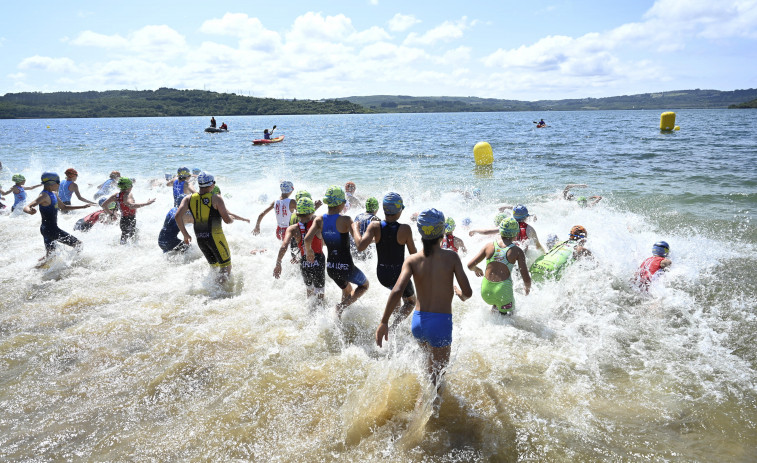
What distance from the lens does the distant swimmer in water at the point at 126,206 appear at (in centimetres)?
905

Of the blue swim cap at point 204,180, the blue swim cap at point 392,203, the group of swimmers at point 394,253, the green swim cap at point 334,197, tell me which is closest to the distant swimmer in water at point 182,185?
the group of swimmers at point 394,253

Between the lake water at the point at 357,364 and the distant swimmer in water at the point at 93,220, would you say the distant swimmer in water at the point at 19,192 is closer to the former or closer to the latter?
the lake water at the point at 357,364

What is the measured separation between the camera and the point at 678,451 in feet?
12.5

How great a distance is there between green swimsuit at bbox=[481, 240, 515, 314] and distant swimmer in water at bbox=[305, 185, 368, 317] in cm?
171

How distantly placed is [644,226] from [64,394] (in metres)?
12.5

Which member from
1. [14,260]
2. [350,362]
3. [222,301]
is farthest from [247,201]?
[350,362]

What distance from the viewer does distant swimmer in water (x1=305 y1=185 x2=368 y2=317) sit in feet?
18.2

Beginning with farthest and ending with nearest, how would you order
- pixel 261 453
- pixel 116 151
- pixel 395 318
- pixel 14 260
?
1. pixel 116 151
2. pixel 14 260
3. pixel 395 318
4. pixel 261 453

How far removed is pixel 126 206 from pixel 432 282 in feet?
26.4

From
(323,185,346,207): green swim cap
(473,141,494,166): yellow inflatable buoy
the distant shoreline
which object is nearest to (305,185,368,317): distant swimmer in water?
(323,185,346,207): green swim cap

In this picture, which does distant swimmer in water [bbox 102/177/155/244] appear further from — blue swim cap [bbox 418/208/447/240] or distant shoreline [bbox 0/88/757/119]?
distant shoreline [bbox 0/88/757/119]

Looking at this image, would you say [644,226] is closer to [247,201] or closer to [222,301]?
[222,301]

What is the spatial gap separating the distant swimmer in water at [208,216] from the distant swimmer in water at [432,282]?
3.77m

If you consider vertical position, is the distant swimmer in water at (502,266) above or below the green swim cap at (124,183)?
below
